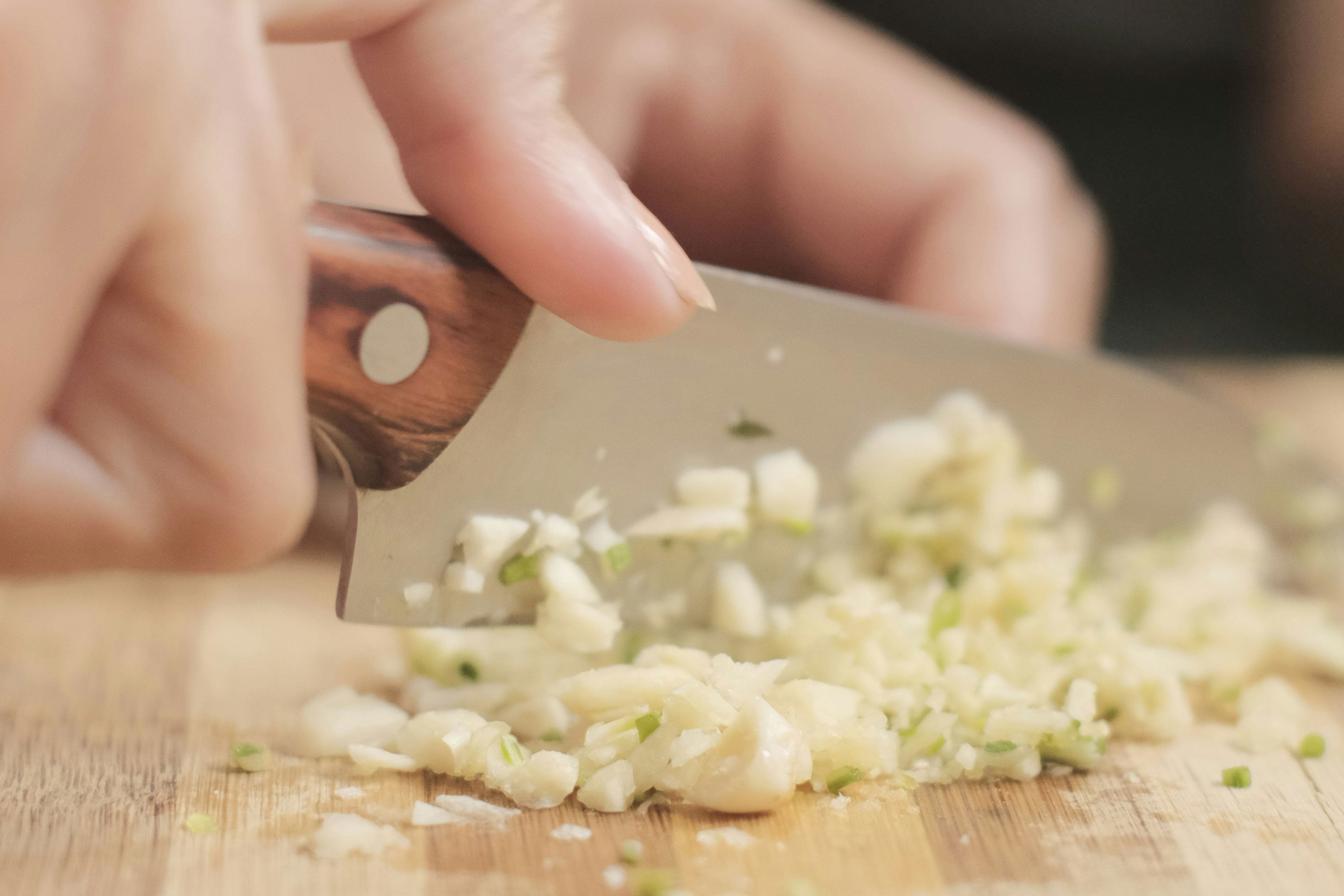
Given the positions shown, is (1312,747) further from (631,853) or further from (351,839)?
(351,839)

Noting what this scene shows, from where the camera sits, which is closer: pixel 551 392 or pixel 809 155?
pixel 551 392

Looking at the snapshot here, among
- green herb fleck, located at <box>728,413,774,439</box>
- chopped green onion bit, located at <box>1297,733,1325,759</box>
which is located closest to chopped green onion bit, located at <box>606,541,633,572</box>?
green herb fleck, located at <box>728,413,774,439</box>

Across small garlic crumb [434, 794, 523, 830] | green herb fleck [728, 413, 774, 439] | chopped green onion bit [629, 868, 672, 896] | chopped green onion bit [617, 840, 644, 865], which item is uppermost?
green herb fleck [728, 413, 774, 439]

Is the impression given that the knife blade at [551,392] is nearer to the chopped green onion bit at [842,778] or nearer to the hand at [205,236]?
the hand at [205,236]

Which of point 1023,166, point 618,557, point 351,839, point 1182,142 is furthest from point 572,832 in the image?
point 1182,142

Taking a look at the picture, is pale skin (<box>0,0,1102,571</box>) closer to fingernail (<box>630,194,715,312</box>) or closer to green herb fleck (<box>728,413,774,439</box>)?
fingernail (<box>630,194,715,312</box>)

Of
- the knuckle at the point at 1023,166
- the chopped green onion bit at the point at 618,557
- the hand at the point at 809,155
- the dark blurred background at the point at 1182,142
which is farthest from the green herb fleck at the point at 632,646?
the dark blurred background at the point at 1182,142
